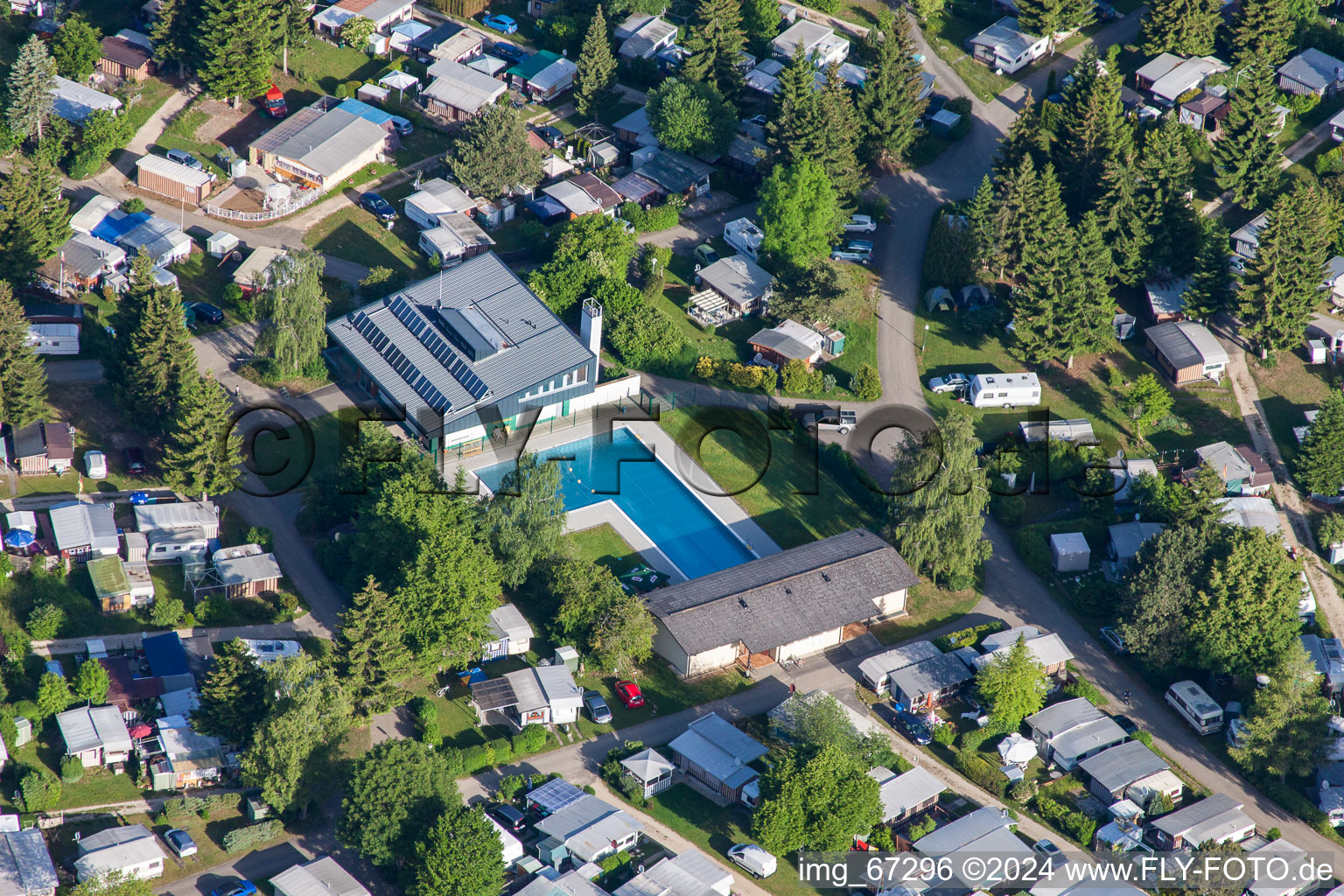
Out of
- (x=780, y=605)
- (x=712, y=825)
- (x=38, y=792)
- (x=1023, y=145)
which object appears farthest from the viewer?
(x=1023, y=145)

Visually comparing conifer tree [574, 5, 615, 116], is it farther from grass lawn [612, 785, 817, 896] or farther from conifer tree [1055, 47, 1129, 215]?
grass lawn [612, 785, 817, 896]

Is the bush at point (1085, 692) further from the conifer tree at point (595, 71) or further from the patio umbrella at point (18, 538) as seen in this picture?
the conifer tree at point (595, 71)

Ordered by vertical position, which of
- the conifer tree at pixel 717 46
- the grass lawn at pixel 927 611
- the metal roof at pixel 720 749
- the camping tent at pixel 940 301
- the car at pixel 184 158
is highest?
the conifer tree at pixel 717 46

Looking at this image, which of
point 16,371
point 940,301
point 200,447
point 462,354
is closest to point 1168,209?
point 940,301

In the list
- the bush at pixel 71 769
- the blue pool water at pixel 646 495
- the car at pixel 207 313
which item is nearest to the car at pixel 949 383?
the blue pool water at pixel 646 495

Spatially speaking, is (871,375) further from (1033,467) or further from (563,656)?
(563,656)

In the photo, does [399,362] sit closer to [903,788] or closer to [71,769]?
[71,769]
